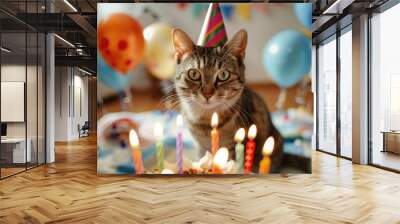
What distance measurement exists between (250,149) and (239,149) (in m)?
0.18

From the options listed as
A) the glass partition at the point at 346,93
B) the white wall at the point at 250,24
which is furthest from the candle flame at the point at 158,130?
the glass partition at the point at 346,93

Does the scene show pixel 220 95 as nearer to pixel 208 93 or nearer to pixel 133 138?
pixel 208 93

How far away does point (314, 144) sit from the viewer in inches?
444

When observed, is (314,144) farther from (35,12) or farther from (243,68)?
(35,12)

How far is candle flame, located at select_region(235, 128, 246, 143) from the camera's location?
240 inches

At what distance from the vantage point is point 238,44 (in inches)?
241

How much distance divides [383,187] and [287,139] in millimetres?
1552

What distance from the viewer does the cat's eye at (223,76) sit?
595 centimetres

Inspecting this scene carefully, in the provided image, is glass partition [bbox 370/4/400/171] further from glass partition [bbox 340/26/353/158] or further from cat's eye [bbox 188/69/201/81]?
cat's eye [bbox 188/69/201/81]

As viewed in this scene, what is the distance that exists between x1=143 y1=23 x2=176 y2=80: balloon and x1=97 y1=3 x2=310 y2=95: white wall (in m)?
0.13

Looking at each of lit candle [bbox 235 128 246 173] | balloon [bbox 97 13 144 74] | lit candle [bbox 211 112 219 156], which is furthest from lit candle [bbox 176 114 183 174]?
balloon [bbox 97 13 144 74]

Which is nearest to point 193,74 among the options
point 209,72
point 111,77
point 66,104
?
point 209,72

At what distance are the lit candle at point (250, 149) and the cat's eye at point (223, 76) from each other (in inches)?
35.3

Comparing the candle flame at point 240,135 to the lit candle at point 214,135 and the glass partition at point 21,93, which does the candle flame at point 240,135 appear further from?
the glass partition at point 21,93
